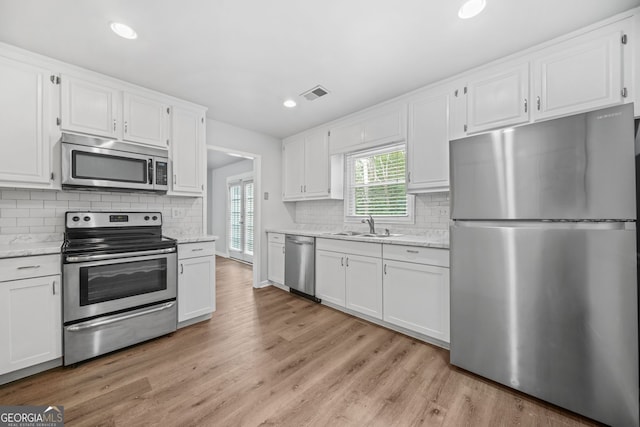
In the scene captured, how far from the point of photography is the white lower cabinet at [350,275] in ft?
9.05

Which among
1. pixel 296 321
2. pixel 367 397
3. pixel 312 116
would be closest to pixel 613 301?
pixel 367 397

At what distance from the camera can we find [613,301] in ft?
4.65

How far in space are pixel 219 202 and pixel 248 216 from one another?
164cm

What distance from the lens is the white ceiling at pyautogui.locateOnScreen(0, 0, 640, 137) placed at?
1.69 m

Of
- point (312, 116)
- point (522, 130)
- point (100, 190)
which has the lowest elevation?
point (100, 190)

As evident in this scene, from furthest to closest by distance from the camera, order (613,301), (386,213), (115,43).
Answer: (386,213), (115,43), (613,301)

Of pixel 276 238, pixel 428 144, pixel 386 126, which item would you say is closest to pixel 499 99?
pixel 428 144

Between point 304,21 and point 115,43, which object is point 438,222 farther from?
point 115,43

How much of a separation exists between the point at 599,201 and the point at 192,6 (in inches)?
108

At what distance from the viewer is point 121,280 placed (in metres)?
2.25

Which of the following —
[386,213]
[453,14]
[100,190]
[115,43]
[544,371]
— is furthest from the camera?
[386,213]

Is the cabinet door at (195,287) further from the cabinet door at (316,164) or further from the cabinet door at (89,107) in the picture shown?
the cabinet door at (316,164)

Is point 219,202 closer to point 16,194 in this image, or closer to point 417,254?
point 16,194

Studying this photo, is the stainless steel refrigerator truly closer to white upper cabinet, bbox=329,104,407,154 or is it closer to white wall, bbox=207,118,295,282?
white upper cabinet, bbox=329,104,407,154
